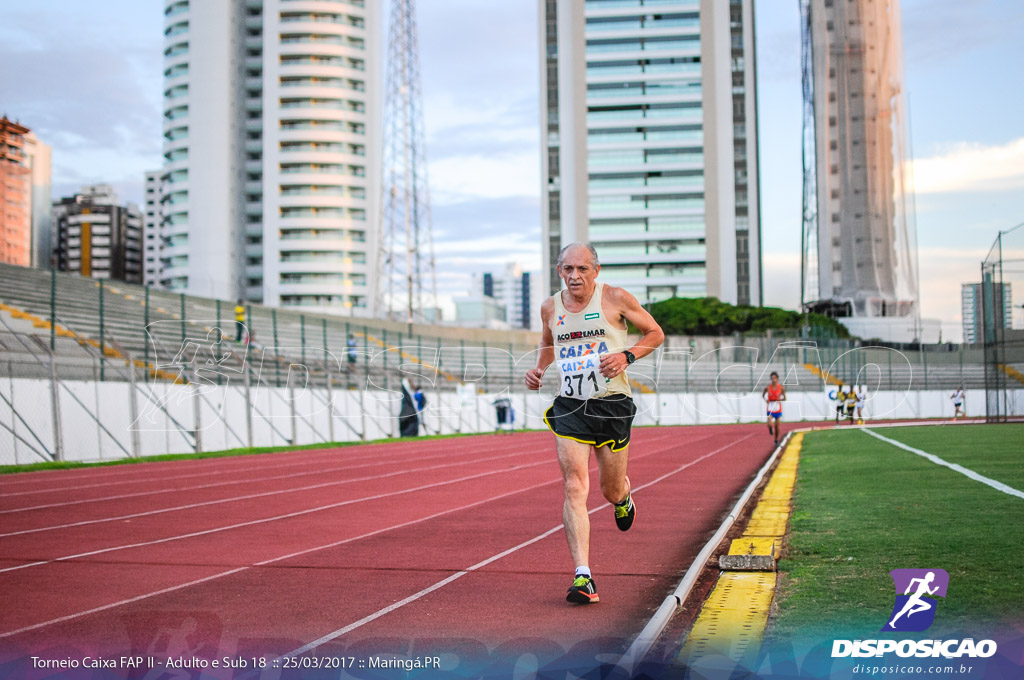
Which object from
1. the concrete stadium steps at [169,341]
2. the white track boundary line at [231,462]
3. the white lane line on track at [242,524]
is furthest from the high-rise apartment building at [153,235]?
the white lane line on track at [242,524]

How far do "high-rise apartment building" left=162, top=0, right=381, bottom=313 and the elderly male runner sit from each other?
96.3m

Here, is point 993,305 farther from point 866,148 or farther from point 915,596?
point 866,148

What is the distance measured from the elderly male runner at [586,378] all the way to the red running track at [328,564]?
2.45ft

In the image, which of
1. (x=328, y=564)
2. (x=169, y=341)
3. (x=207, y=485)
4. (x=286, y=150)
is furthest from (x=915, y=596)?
(x=286, y=150)

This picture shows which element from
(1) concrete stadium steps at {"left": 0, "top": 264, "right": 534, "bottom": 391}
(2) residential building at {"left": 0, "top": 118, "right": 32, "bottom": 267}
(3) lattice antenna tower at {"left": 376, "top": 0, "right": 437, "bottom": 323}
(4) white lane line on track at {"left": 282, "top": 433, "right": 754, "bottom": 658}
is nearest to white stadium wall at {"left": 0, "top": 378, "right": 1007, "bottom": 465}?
(1) concrete stadium steps at {"left": 0, "top": 264, "right": 534, "bottom": 391}

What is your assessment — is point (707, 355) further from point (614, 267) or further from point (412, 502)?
point (614, 267)

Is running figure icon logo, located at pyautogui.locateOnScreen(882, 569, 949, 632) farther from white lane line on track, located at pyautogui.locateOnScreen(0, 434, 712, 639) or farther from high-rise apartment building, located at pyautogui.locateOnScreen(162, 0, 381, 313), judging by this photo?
high-rise apartment building, located at pyautogui.locateOnScreen(162, 0, 381, 313)

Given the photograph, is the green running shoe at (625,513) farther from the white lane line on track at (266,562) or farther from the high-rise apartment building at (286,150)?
the high-rise apartment building at (286,150)

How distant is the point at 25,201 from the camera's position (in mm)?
165000

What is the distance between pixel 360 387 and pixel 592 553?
25.8m

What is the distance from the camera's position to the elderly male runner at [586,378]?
19.4 ft

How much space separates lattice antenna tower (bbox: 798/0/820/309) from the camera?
374ft

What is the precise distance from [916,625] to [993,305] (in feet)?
84.1

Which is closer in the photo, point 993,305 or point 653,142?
point 993,305
